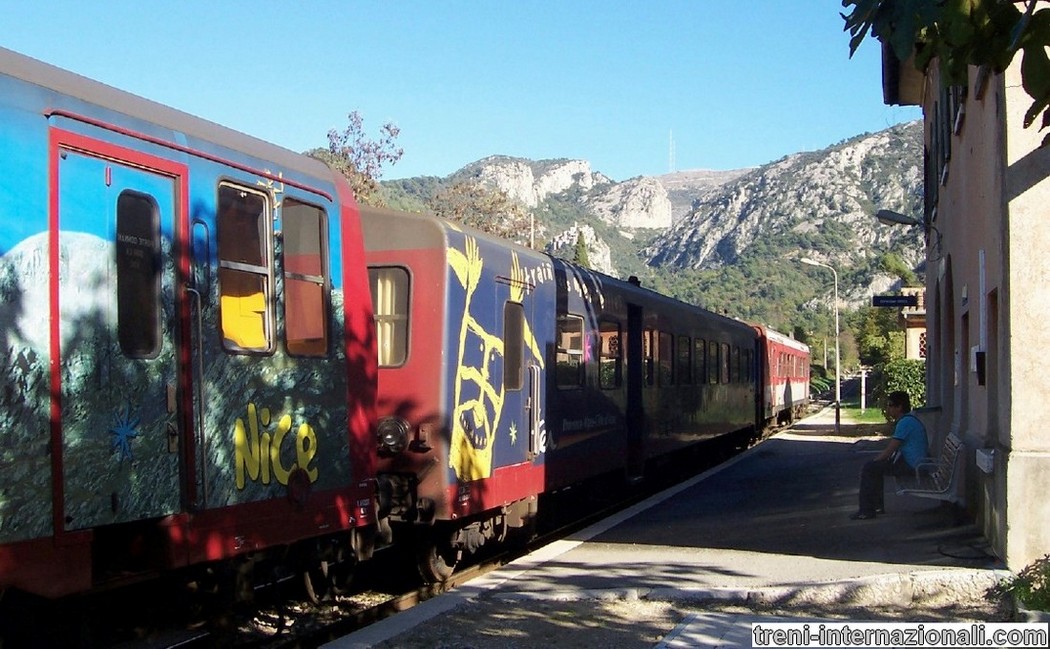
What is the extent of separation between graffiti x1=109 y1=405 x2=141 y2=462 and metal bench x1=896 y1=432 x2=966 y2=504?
7816 mm

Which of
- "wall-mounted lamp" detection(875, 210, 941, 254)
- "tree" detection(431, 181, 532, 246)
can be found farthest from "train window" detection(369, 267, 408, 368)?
"tree" detection(431, 181, 532, 246)

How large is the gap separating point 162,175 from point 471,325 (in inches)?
146

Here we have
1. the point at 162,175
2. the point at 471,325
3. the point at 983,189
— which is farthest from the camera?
the point at 983,189

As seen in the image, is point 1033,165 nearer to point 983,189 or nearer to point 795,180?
point 983,189

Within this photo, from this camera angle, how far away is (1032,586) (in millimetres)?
7051

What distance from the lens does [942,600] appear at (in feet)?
25.1

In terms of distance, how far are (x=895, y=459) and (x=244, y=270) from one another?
26.3 feet

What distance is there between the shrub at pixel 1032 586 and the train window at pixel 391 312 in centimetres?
448

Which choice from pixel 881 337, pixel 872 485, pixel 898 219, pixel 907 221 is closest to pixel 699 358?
pixel 898 219

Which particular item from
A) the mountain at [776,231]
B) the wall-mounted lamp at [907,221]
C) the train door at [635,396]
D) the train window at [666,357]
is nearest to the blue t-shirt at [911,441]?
the train door at [635,396]

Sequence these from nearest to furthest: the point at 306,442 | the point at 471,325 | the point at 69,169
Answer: the point at 69,169
the point at 306,442
the point at 471,325

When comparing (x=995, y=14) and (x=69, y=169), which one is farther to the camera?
(x=69, y=169)


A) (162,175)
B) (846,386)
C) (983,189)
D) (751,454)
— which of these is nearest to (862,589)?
(983,189)

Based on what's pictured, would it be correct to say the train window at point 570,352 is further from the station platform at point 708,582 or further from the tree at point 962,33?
the tree at point 962,33
